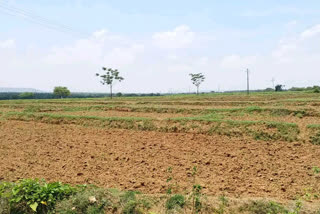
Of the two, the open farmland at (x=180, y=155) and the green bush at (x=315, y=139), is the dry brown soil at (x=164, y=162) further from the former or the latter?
the green bush at (x=315, y=139)

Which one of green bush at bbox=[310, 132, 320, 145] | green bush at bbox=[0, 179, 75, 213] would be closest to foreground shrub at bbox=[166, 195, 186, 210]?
green bush at bbox=[0, 179, 75, 213]

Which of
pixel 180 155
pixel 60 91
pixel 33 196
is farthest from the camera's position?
pixel 60 91

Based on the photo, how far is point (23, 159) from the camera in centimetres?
850

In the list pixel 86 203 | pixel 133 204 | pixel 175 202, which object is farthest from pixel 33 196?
pixel 175 202

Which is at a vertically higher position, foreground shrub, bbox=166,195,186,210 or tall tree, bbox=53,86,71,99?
tall tree, bbox=53,86,71,99

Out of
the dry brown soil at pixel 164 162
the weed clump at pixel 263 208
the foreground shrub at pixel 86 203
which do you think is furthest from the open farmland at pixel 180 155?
the foreground shrub at pixel 86 203

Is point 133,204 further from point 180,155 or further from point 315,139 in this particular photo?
point 315,139

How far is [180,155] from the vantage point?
8.55 meters

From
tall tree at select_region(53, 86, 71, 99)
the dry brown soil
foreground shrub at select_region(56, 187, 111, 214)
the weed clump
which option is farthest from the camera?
tall tree at select_region(53, 86, 71, 99)

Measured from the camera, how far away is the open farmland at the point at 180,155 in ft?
20.0

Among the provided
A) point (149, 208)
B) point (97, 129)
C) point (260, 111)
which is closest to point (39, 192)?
point (149, 208)

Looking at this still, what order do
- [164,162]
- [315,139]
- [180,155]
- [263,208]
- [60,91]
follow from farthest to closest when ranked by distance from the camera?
1. [60,91]
2. [315,139]
3. [180,155]
4. [164,162]
5. [263,208]

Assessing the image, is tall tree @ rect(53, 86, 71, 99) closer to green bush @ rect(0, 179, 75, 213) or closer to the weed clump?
green bush @ rect(0, 179, 75, 213)

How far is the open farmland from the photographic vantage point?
6.11 m
